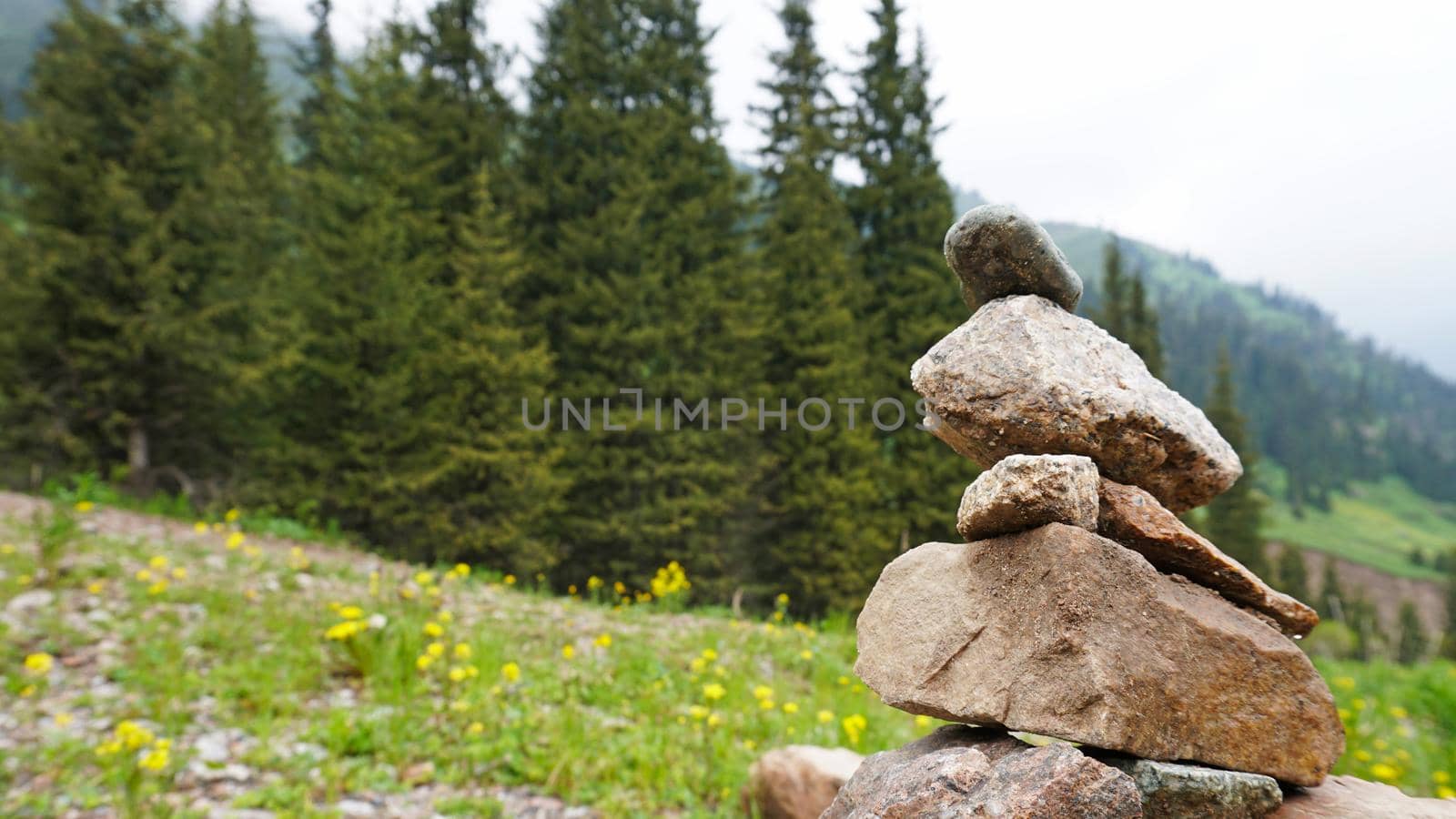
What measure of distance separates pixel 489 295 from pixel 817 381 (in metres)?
6.11

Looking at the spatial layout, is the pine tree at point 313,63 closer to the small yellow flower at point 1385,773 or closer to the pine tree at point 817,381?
the pine tree at point 817,381

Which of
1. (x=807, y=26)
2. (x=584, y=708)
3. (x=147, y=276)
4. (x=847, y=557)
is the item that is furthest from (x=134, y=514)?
(x=807, y=26)

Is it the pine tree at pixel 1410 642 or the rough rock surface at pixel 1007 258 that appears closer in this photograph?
the rough rock surface at pixel 1007 258

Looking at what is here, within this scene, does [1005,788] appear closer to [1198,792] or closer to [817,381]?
[1198,792]

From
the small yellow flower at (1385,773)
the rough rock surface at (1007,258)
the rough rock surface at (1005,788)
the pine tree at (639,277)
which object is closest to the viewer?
the rough rock surface at (1005,788)

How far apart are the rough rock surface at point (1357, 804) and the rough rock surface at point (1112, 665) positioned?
77 millimetres

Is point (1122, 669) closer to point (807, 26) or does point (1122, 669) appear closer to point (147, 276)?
point (147, 276)

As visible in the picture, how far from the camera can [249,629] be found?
6.09 meters

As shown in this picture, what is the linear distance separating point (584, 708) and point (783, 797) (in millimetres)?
2092

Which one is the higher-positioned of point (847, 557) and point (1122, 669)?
point (1122, 669)

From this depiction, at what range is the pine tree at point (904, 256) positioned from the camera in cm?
1320

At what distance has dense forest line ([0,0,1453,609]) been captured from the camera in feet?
34.8

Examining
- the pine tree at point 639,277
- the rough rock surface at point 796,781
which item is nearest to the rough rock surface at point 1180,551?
the rough rock surface at point 796,781

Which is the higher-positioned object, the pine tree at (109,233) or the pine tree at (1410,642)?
the pine tree at (109,233)
